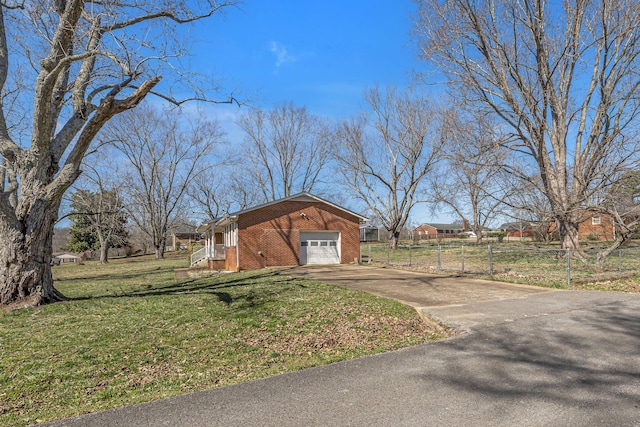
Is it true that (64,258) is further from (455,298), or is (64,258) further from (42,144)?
(455,298)

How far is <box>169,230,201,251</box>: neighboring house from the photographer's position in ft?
232

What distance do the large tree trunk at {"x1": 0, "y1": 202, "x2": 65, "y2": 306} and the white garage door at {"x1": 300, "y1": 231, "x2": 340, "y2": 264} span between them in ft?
42.2

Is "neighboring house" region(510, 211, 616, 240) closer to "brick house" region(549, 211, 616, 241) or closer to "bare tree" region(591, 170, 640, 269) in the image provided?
"brick house" region(549, 211, 616, 241)

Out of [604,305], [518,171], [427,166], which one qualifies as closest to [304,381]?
[604,305]

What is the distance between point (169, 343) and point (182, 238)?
76.8m

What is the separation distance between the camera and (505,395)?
352cm

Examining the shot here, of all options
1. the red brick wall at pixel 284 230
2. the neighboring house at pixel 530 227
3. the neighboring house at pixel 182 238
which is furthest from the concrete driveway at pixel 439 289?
the neighboring house at pixel 182 238

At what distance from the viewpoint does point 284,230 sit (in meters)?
19.9

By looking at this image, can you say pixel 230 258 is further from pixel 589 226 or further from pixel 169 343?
pixel 589 226

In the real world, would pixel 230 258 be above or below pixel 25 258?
below

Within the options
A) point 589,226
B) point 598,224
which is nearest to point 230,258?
point 598,224

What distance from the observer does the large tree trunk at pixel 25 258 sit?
8250 millimetres

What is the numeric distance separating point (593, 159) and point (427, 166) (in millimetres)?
17356

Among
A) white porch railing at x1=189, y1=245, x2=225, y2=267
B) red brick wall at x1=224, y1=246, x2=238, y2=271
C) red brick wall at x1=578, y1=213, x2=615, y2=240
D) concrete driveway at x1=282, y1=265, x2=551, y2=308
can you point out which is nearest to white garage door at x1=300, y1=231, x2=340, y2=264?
red brick wall at x1=224, y1=246, x2=238, y2=271
